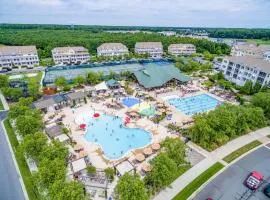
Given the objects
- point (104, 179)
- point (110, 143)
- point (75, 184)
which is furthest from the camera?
point (110, 143)

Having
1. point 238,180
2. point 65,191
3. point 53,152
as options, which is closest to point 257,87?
point 238,180

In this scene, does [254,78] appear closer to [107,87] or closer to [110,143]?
[107,87]

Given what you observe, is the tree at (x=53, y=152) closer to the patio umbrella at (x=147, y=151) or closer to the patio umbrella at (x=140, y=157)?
the patio umbrella at (x=140, y=157)

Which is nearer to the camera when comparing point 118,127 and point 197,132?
point 197,132

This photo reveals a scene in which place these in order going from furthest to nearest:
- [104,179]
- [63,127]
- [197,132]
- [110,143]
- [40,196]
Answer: [63,127] < [110,143] < [197,132] < [104,179] < [40,196]

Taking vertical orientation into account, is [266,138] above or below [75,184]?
below

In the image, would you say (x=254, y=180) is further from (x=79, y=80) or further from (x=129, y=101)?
(x=79, y=80)

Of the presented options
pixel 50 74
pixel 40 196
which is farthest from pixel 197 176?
pixel 50 74

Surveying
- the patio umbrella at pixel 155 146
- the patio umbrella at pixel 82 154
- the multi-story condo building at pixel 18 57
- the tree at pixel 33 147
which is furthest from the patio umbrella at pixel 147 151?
the multi-story condo building at pixel 18 57
